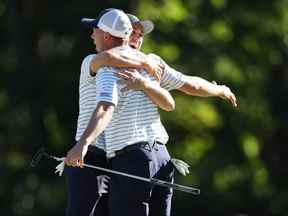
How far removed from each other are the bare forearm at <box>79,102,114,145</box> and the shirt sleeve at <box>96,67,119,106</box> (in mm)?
40

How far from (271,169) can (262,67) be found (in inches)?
49.1

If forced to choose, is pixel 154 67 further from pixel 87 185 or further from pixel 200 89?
pixel 87 185

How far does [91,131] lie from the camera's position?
4.98m

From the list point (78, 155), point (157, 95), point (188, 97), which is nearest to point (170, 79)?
point (157, 95)

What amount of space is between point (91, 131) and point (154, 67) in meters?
0.50

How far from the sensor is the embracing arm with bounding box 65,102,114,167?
196 inches

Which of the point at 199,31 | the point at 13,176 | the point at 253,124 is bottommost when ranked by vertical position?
the point at 13,176

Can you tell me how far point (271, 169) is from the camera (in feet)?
47.1

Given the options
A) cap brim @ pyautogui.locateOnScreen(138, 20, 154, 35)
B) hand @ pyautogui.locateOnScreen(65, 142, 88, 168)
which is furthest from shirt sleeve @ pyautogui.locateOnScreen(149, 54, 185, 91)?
hand @ pyautogui.locateOnScreen(65, 142, 88, 168)

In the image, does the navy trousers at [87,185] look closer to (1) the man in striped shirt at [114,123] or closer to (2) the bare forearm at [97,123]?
(1) the man in striped shirt at [114,123]

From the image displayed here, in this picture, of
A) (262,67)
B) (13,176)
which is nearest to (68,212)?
(13,176)

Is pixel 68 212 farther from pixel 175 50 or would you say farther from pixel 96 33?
pixel 175 50

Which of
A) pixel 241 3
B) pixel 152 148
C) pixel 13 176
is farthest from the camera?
pixel 241 3

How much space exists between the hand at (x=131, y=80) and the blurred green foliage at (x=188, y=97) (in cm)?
835
